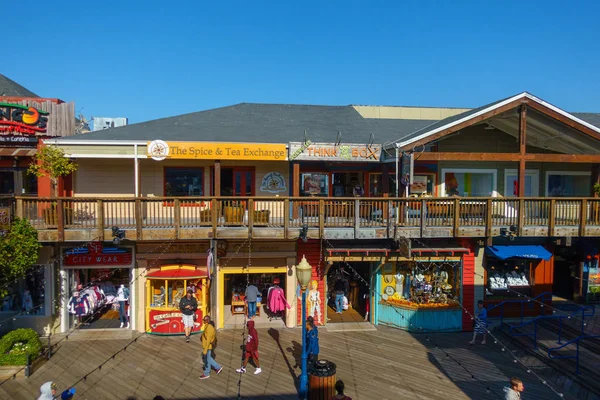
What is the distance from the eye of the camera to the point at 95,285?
14336 mm

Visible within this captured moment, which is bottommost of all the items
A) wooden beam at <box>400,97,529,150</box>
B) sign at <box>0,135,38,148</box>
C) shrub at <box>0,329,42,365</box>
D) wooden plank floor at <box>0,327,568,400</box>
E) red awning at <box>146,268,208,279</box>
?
wooden plank floor at <box>0,327,568,400</box>

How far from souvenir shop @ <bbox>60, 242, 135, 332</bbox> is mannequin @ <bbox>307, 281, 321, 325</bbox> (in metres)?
5.87

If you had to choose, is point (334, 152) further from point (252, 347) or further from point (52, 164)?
point (52, 164)

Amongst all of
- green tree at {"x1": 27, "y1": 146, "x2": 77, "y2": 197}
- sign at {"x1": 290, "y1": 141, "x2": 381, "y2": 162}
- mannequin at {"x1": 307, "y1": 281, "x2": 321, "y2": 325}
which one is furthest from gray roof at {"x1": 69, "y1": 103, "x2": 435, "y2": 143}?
mannequin at {"x1": 307, "y1": 281, "x2": 321, "y2": 325}

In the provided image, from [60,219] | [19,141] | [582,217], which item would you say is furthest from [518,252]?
[19,141]

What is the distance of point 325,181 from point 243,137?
3.50 m

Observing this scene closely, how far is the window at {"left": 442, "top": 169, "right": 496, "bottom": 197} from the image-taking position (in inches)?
645

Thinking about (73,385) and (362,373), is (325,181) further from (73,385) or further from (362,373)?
(73,385)

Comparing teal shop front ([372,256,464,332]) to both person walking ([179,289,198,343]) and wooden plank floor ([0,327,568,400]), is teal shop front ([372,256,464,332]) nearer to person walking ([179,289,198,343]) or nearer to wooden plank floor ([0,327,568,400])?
wooden plank floor ([0,327,568,400])

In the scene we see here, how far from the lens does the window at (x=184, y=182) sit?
1516 centimetres

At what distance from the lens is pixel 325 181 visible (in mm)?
16016

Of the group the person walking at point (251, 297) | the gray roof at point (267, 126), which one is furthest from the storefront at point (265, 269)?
the gray roof at point (267, 126)

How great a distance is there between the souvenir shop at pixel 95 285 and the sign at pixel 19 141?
3919mm

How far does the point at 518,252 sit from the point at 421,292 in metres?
3.51
